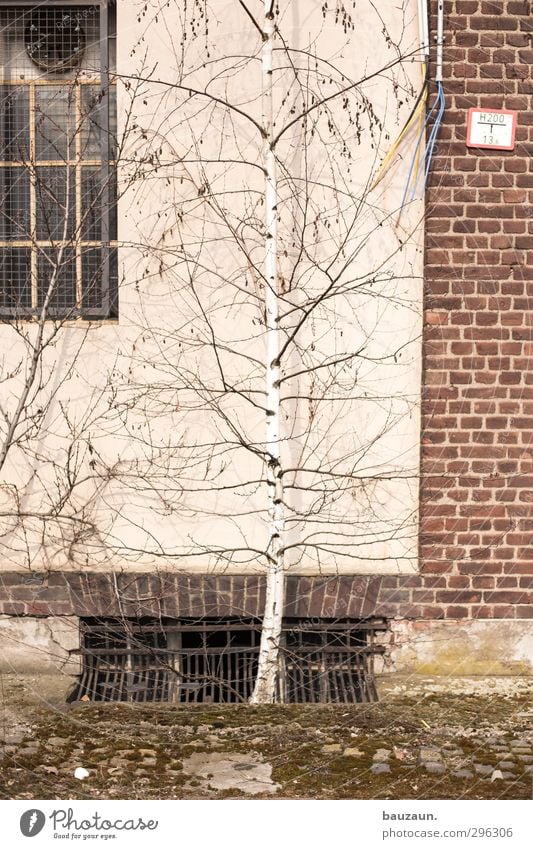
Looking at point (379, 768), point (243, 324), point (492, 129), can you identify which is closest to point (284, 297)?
point (243, 324)

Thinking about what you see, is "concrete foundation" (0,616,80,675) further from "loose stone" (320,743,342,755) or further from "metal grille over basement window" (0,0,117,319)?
"metal grille over basement window" (0,0,117,319)

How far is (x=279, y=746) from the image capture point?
4.18 meters

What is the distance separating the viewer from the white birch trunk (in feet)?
14.4

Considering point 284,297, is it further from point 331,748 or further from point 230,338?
point 331,748

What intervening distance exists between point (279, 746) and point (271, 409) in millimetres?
1501

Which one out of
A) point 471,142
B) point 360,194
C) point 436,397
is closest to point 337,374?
point 436,397

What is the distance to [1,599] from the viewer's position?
4926 mm

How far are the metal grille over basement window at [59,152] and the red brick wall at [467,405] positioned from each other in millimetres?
1529

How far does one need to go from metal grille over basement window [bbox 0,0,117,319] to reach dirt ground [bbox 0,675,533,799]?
2.00 meters

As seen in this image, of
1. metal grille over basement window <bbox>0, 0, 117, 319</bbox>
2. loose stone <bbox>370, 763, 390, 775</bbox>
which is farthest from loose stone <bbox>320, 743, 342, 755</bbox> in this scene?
metal grille over basement window <bbox>0, 0, 117, 319</bbox>
